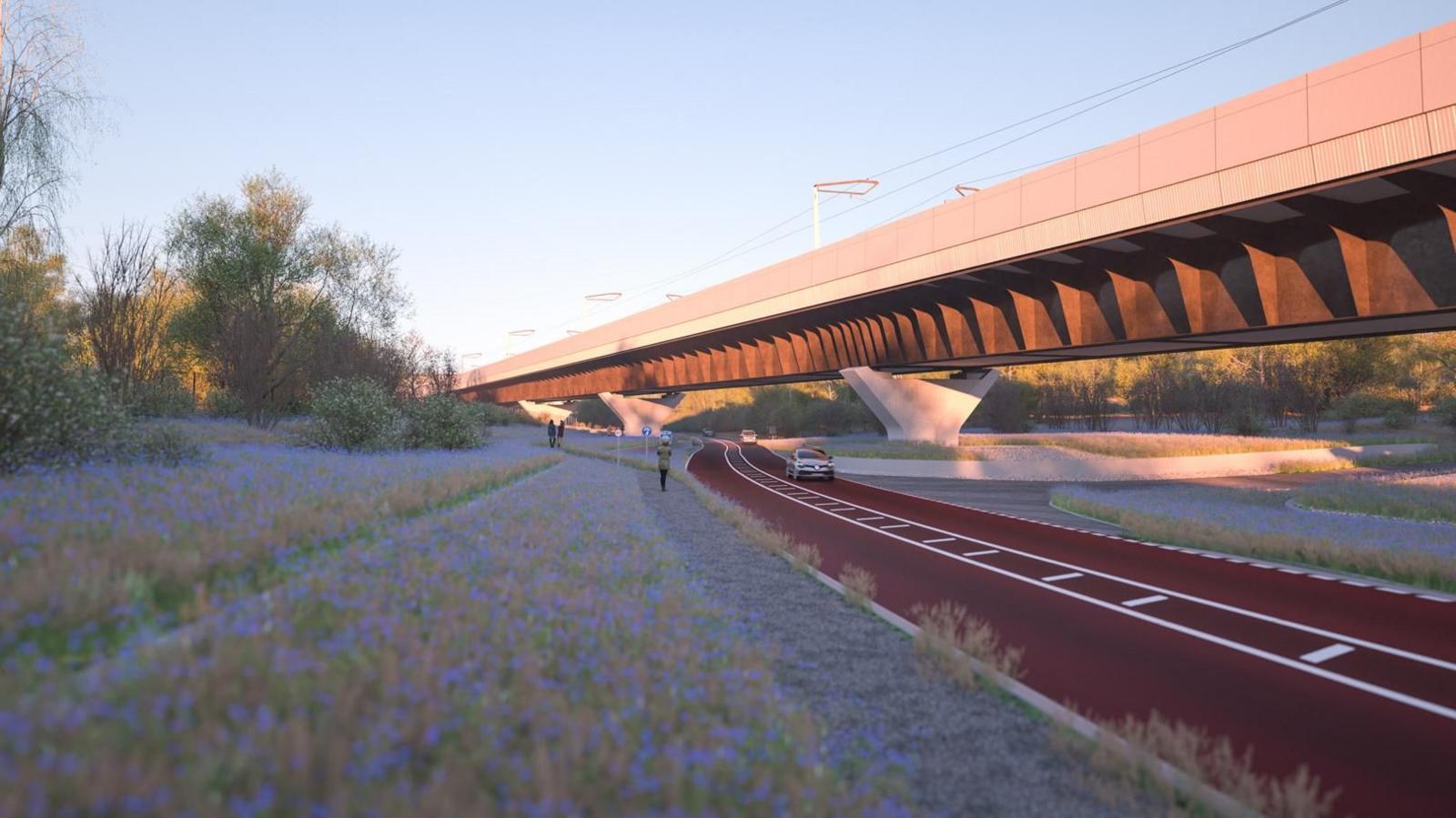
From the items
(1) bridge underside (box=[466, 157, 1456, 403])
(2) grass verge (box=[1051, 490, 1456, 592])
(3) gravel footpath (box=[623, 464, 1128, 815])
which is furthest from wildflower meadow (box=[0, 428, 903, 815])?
(1) bridge underside (box=[466, 157, 1456, 403])

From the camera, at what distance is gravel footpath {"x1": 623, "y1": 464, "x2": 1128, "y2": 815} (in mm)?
4828

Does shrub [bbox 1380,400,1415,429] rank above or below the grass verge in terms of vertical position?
above

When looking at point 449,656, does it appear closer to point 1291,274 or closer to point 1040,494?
point 1291,274

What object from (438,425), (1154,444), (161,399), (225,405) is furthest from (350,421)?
(1154,444)

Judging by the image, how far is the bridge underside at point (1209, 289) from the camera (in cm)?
1438

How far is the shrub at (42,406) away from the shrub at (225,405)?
18129 mm

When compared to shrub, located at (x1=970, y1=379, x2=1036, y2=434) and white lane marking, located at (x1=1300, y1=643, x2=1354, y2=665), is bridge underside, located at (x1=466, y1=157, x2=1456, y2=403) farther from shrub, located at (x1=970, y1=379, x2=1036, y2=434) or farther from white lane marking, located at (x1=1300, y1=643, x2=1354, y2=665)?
shrub, located at (x1=970, y1=379, x2=1036, y2=434)

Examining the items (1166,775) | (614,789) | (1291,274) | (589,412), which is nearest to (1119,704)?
(1166,775)

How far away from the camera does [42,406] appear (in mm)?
8117

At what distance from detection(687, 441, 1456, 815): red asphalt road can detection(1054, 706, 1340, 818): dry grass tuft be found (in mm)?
526

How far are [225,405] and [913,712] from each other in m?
29.2

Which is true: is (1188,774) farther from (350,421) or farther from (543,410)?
(543,410)

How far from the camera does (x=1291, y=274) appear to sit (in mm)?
16688

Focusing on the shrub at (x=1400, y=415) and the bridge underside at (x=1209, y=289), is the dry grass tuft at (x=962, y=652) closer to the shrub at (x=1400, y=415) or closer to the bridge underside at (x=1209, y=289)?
the bridge underside at (x=1209, y=289)
